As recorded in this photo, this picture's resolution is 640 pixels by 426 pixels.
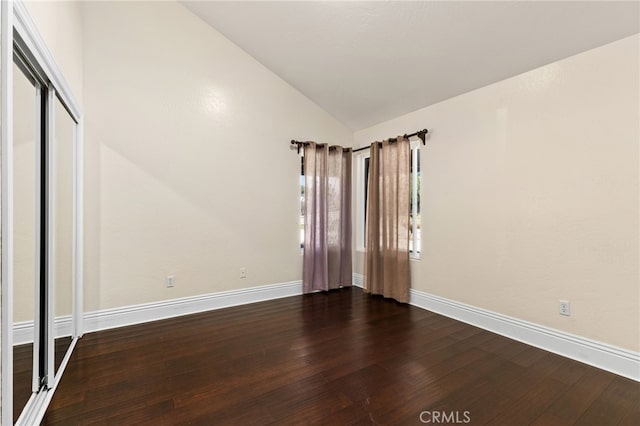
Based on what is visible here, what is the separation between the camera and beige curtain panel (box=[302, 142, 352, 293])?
4.11 metres

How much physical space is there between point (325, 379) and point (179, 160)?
271 centimetres

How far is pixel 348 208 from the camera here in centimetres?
450

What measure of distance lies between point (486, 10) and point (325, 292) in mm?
3602

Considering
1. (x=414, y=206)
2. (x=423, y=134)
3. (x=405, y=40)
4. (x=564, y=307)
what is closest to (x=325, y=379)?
(x=564, y=307)

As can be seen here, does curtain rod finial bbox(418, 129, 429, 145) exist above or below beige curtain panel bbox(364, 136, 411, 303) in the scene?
above

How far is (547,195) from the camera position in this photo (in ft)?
8.25

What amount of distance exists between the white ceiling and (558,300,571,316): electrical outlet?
81.7 inches

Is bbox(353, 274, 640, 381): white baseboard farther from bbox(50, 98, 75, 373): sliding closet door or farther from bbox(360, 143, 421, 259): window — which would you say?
bbox(50, 98, 75, 373): sliding closet door

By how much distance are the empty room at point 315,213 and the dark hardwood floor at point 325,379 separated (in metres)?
0.02

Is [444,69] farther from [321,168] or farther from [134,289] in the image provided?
[134,289]

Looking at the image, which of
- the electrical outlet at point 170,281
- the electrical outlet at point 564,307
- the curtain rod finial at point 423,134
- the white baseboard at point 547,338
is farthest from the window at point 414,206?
the electrical outlet at point 170,281

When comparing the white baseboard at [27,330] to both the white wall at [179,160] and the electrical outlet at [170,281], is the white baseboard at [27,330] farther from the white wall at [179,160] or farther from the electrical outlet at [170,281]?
the electrical outlet at [170,281]

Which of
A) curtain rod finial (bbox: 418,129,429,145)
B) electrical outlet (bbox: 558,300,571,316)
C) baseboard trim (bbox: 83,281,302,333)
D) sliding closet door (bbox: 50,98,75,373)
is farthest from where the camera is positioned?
curtain rod finial (bbox: 418,129,429,145)

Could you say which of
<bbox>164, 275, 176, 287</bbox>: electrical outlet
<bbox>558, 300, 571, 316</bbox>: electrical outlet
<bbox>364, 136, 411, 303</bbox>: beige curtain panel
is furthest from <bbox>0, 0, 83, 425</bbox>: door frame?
<bbox>558, 300, 571, 316</bbox>: electrical outlet
